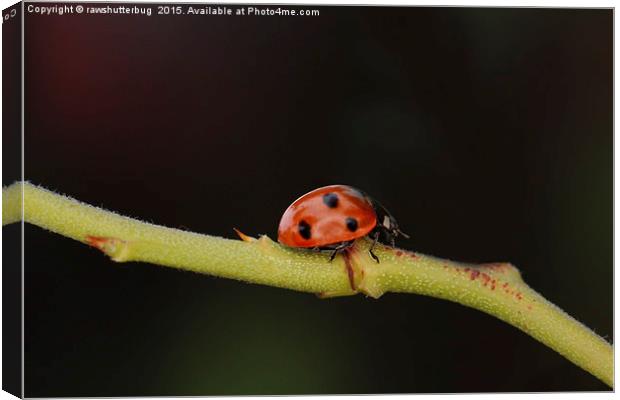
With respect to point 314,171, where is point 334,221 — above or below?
below

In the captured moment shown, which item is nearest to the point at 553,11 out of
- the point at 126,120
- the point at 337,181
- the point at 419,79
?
the point at 419,79

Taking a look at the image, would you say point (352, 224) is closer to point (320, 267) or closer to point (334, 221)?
point (334, 221)

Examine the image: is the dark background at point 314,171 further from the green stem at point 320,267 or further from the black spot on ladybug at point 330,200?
the green stem at point 320,267

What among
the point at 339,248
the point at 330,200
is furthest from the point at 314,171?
the point at 339,248

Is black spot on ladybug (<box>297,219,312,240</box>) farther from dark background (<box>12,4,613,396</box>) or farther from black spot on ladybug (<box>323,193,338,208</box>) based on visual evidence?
dark background (<box>12,4,613,396</box>)

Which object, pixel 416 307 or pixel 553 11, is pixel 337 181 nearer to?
pixel 416 307

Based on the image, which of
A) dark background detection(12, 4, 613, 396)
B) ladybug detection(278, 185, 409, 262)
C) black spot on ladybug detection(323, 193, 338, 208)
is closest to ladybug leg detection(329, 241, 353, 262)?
ladybug detection(278, 185, 409, 262)
